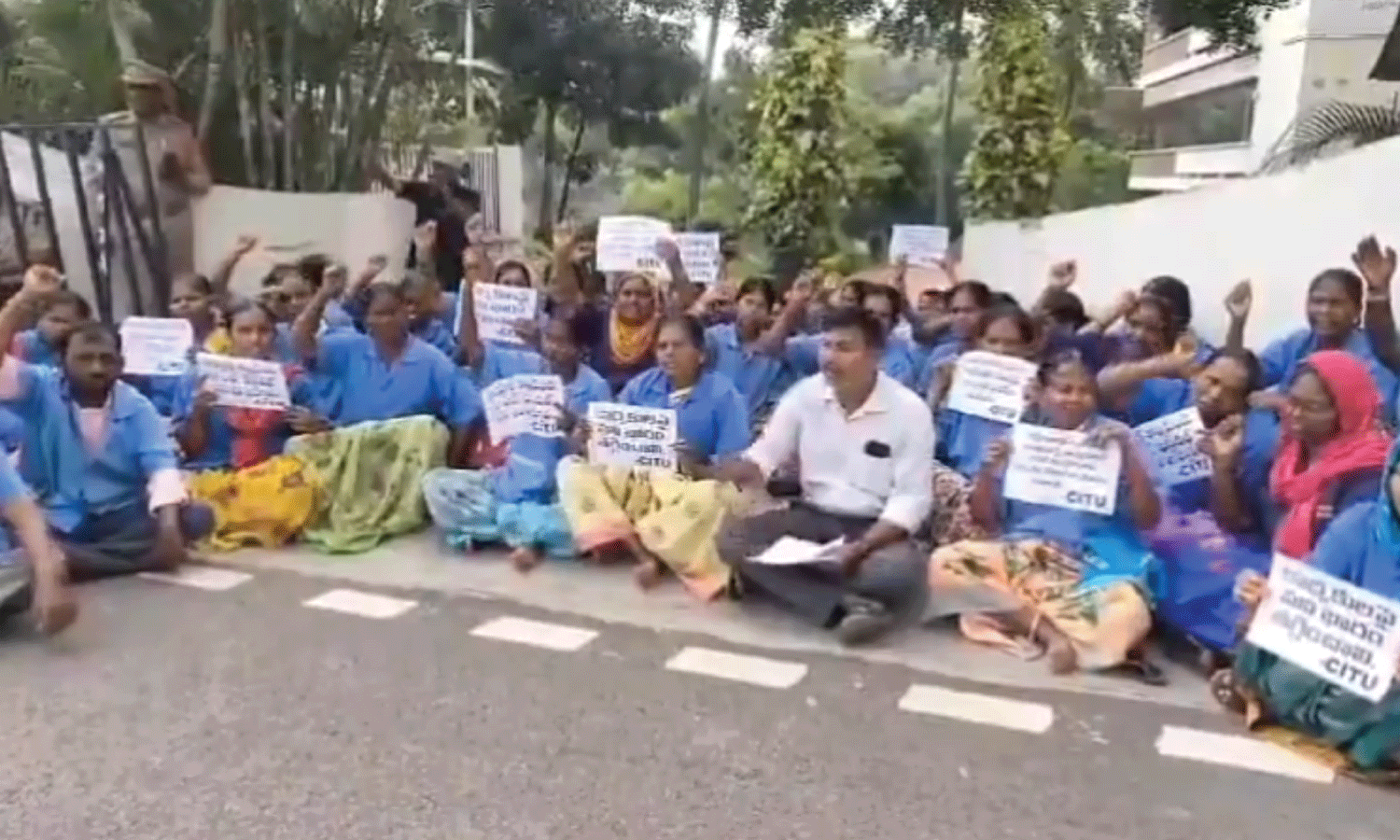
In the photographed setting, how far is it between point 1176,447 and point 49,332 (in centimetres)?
391

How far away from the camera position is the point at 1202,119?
30469 mm

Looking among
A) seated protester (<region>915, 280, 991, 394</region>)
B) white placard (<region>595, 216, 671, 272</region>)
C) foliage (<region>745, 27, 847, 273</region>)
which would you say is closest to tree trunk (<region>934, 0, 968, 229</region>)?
foliage (<region>745, 27, 847, 273</region>)

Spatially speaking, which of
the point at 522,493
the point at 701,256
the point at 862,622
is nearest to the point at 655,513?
the point at 522,493

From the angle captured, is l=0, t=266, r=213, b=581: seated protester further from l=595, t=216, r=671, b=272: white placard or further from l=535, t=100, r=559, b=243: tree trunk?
l=535, t=100, r=559, b=243: tree trunk

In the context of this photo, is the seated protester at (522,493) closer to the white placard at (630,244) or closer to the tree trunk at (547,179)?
the white placard at (630,244)

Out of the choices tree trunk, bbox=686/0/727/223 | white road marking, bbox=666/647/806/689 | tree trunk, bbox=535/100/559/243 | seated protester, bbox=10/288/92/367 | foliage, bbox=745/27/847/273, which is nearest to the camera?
white road marking, bbox=666/647/806/689

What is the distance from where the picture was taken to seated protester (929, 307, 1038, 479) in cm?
545

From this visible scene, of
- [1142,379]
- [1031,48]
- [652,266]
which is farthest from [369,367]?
[1031,48]

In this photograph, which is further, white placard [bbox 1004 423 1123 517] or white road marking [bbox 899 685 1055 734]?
white placard [bbox 1004 423 1123 517]

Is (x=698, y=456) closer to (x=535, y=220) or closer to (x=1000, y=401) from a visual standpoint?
(x=1000, y=401)

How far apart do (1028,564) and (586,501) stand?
156cm

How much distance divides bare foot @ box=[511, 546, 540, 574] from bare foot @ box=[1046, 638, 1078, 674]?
184 cm

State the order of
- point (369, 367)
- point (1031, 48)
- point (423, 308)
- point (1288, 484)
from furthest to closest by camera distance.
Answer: point (1031, 48)
point (423, 308)
point (369, 367)
point (1288, 484)

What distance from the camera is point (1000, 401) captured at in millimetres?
5301
